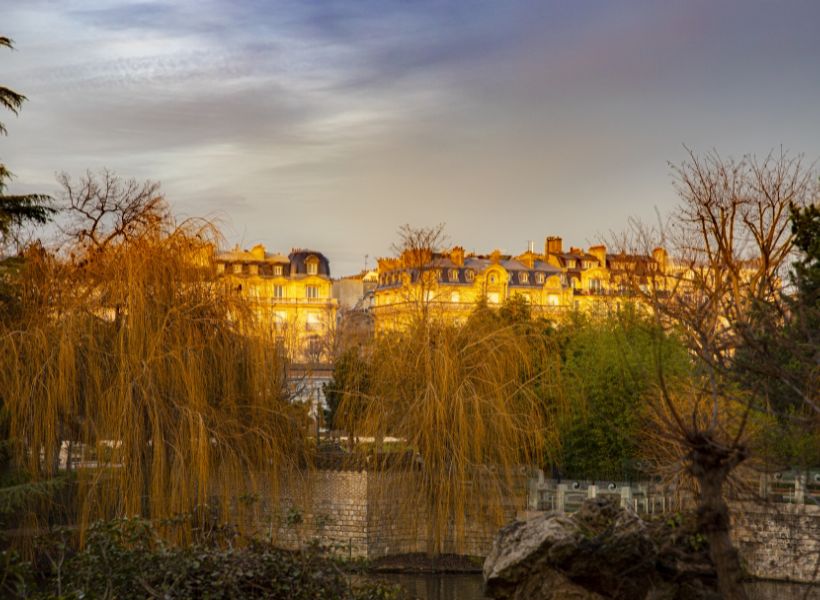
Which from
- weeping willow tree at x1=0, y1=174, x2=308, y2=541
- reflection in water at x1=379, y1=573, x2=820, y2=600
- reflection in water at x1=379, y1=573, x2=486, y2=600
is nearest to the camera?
weeping willow tree at x1=0, y1=174, x2=308, y2=541

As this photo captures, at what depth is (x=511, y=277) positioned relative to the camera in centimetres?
7506

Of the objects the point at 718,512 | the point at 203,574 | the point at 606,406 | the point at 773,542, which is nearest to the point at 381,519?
the point at 606,406

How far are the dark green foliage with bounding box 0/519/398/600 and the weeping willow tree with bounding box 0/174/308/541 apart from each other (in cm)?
634

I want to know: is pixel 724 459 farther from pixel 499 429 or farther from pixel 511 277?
pixel 511 277

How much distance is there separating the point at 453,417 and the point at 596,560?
9415mm

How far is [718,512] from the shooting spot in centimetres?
930

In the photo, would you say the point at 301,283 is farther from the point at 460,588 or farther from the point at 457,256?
the point at 460,588

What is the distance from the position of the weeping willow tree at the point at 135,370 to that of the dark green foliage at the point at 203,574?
6.34 metres

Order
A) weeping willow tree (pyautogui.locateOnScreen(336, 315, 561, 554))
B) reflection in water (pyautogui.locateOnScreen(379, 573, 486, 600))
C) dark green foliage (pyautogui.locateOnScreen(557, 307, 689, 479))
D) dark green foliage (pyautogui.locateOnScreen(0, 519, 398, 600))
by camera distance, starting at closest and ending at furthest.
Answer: dark green foliage (pyautogui.locateOnScreen(0, 519, 398, 600)), reflection in water (pyautogui.locateOnScreen(379, 573, 486, 600)), weeping willow tree (pyautogui.locateOnScreen(336, 315, 561, 554)), dark green foliage (pyautogui.locateOnScreen(557, 307, 689, 479))

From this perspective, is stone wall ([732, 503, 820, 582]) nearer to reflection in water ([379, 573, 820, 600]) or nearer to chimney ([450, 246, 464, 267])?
reflection in water ([379, 573, 820, 600])

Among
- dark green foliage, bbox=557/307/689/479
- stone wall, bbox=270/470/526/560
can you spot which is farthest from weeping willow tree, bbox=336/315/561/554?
dark green foliage, bbox=557/307/689/479

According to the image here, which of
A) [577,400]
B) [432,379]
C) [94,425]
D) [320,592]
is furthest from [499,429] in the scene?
[320,592]

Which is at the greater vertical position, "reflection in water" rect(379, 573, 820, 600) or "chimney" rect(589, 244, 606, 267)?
"chimney" rect(589, 244, 606, 267)

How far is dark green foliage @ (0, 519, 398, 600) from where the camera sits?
430 inches
